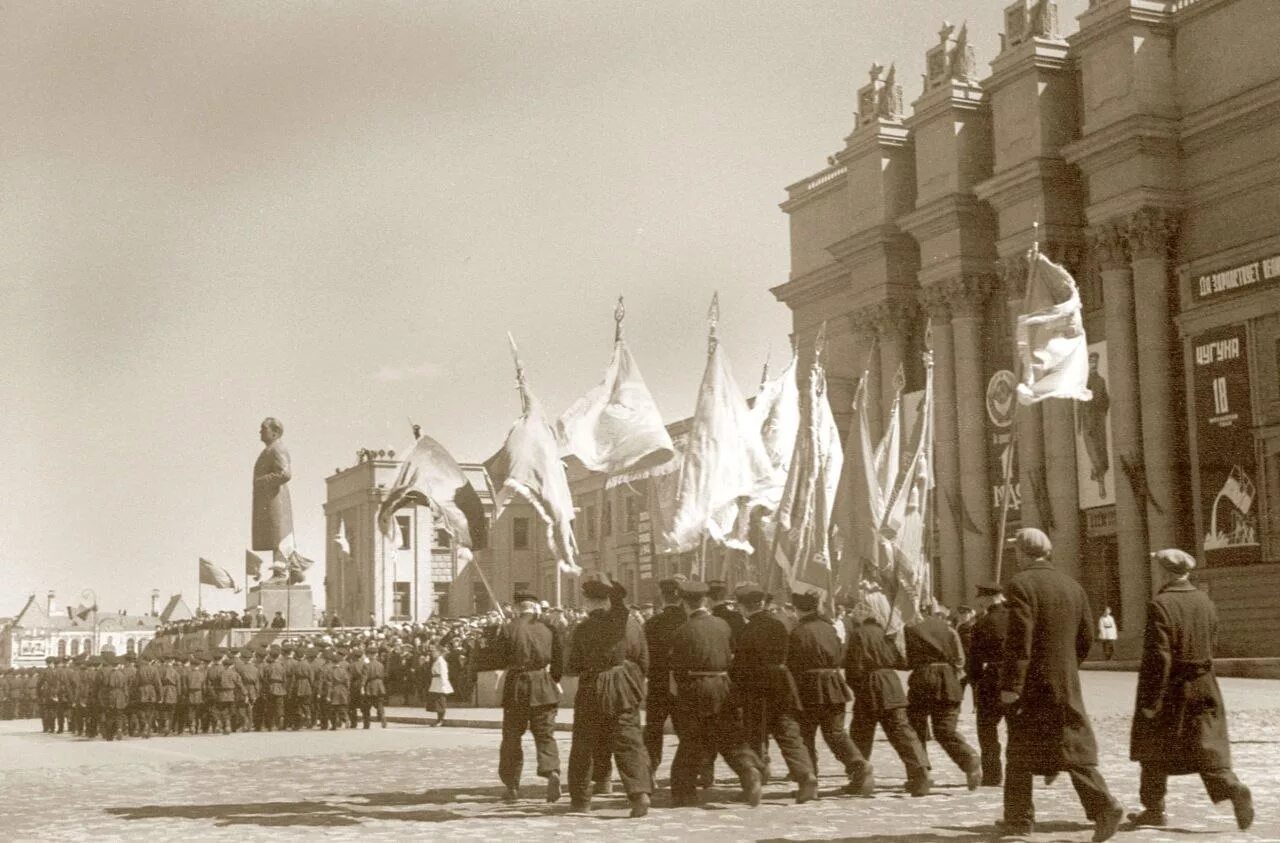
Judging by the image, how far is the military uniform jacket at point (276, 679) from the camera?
30.7 m

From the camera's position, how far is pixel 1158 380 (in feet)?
126

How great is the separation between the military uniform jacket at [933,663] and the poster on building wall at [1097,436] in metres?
27.0

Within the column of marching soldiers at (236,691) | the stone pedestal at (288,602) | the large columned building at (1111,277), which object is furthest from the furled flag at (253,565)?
the large columned building at (1111,277)

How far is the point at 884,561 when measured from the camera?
22.3 m

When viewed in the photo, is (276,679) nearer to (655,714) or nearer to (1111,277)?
(655,714)

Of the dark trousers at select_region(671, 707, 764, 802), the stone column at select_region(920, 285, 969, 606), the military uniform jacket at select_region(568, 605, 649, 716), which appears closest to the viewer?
the military uniform jacket at select_region(568, 605, 649, 716)

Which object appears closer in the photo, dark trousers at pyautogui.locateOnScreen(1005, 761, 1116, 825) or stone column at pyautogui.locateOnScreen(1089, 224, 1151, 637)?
dark trousers at pyautogui.locateOnScreen(1005, 761, 1116, 825)

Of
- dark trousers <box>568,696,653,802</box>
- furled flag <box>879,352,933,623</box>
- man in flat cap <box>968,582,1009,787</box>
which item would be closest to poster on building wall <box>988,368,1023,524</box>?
furled flag <box>879,352,933,623</box>

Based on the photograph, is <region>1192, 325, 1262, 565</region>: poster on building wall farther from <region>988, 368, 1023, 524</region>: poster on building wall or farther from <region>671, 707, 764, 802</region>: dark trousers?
<region>671, 707, 764, 802</region>: dark trousers

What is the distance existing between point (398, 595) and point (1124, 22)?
6501cm

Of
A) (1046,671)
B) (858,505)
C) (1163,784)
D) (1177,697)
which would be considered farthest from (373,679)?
(1177,697)

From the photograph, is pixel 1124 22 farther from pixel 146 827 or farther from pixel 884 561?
pixel 146 827

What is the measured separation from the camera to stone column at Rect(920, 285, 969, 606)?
4519 cm

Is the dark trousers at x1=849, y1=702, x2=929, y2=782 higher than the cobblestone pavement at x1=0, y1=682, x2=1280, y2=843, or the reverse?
the dark trousers at x1=849, y1=702, x2=929, y2=782
